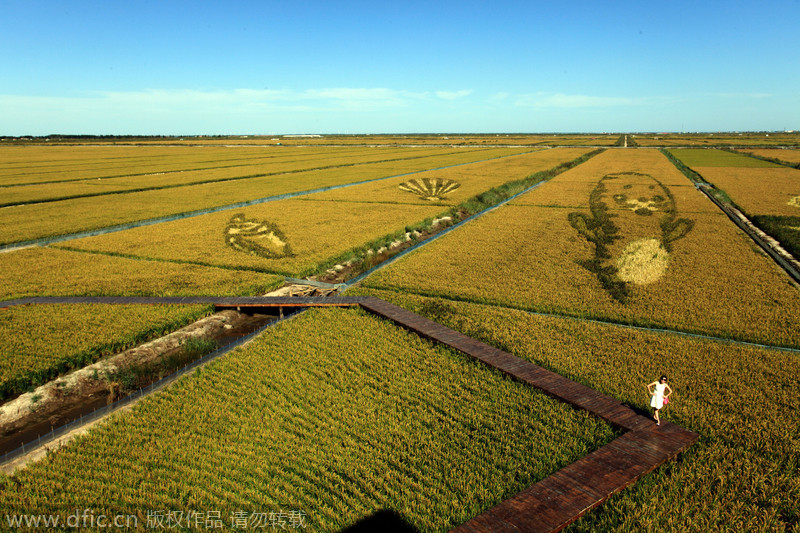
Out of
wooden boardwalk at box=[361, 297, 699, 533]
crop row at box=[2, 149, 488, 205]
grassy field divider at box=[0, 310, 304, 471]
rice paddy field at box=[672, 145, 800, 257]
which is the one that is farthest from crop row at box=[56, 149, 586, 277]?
rice paddy field at box=[672, 145, 800, 257]

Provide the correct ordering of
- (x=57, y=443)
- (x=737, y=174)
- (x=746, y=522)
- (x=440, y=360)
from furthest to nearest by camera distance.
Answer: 1. (x=737, y=174)
2. (x=440, y=360)
3. (x=57, y=443)
4. (x=746, y=522)

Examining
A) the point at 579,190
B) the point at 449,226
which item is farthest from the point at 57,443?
the point at 579,190

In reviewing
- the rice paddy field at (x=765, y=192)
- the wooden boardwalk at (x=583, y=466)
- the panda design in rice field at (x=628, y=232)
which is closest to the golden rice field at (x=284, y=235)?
the panda design in rice field at (x=628, y=232)

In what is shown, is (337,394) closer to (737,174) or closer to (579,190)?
(579,190)

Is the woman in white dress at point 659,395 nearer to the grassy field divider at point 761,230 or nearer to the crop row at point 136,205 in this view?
the grassy field divider at point 761,230

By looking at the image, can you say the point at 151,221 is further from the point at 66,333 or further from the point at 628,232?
the point at 628,232

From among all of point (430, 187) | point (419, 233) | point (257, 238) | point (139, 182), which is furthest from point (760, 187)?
point (139, 182)
